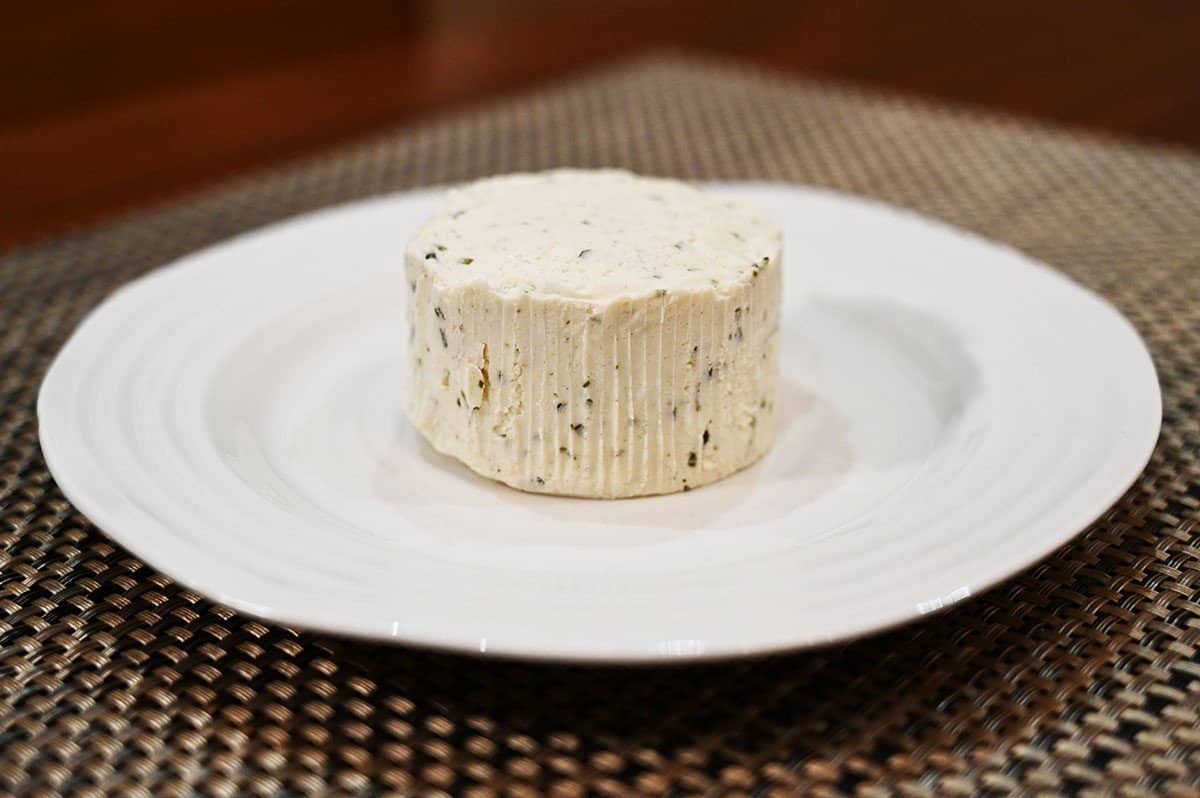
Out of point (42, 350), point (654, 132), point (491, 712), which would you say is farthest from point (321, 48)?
point (491, 712)

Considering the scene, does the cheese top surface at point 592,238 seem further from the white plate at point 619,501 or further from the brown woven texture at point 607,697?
the brown woven texture at point 607,697

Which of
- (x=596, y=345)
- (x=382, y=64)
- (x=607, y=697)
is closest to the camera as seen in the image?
(x=607, y=697)

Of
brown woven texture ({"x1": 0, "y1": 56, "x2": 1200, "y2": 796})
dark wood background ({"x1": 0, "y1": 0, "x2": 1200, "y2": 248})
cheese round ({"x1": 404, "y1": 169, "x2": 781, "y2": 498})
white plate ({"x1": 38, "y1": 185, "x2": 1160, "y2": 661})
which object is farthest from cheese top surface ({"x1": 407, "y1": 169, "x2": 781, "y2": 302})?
dark wood background ({"x1": 0, "y1": 0, "x2": 1200, "y2": 248})

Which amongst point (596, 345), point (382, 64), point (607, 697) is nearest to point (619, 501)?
point (596, 345)

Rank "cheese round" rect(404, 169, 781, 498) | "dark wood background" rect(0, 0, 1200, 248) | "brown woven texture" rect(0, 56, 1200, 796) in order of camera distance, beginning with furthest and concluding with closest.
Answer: "dark wood background" rect(0, 0, 1200, 248) < "cheese round" rect(404, 169, 781, 498) < "brown woven texture" rect(0, 56, 1200, 796)

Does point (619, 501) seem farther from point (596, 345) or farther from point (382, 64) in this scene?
point (382, 64)

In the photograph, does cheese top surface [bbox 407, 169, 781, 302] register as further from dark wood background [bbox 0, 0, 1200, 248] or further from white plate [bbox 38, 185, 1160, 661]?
dark wood background [bbox 0, 0, 1200, 248]
